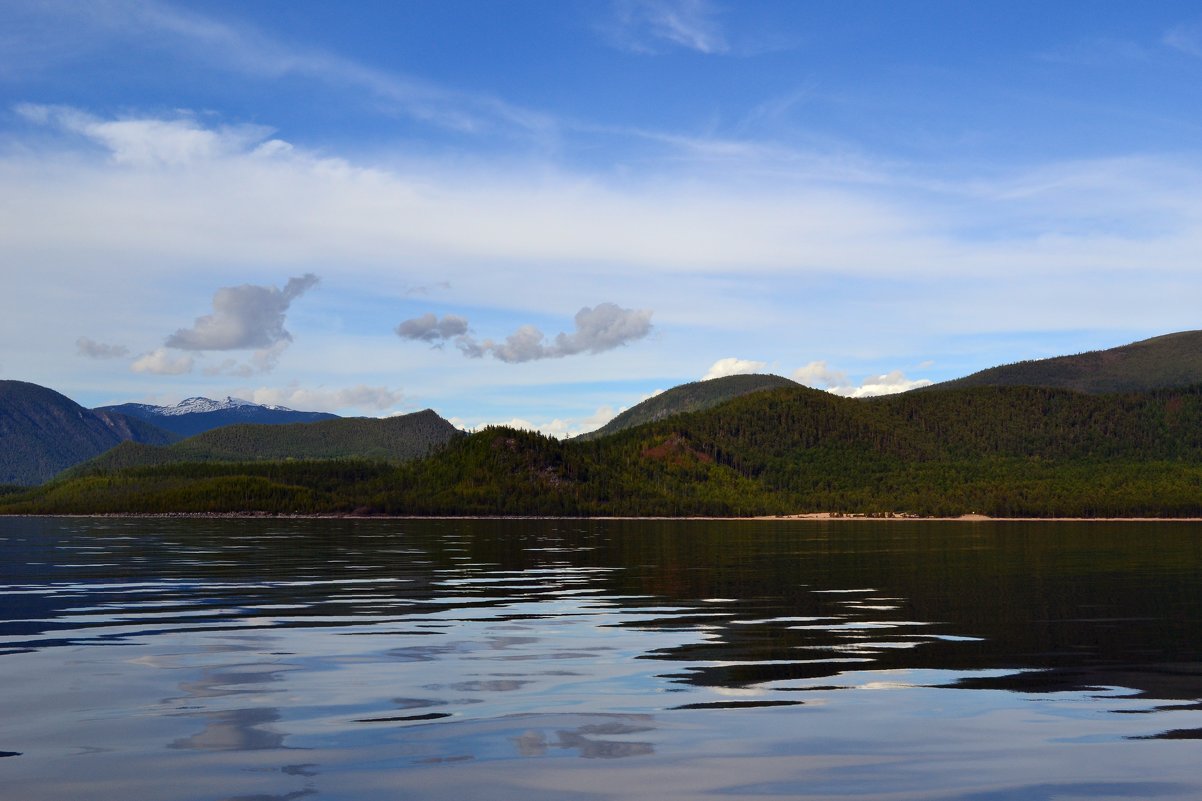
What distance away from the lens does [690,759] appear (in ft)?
67.3

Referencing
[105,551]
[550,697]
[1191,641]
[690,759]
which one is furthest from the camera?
[105,551]

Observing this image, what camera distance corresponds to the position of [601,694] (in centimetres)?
2734

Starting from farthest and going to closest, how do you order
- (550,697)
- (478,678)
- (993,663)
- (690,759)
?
(993,663) → (478,678) → (550,697) → (690,759)

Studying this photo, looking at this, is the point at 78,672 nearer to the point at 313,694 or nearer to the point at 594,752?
the point at 313,694

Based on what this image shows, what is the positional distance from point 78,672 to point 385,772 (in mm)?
15425

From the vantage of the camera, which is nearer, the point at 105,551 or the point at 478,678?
the point at 478,678

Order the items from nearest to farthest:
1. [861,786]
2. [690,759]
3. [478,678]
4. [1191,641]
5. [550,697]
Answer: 1. [861,786]
2. [690,759]
3. [550,697]
4. [478,678]
5. [1191,641]

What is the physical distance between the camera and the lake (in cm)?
1930

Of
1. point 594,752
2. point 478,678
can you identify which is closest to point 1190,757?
point 594,752

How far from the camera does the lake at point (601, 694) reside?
1930 cm

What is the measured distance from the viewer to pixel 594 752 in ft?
69.2

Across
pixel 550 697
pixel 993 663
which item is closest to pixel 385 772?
pixel 550 697

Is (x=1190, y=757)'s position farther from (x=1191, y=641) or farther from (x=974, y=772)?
(x=1191, y=641)

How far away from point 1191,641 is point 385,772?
29.2 metres
